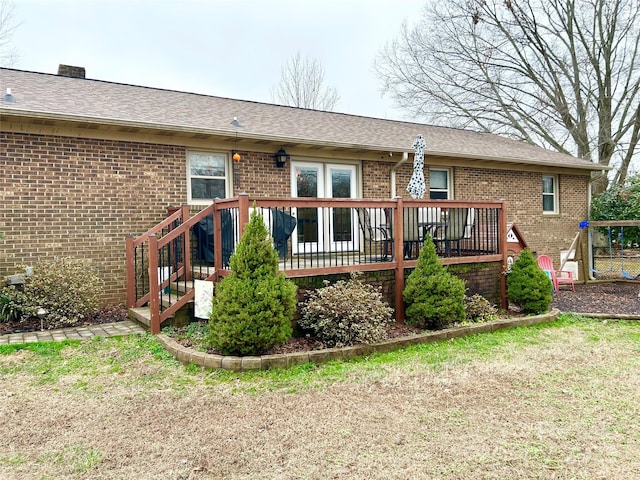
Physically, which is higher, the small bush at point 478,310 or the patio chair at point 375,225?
the patio chair at point 375,225

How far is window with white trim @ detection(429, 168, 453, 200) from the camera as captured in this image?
424 inches

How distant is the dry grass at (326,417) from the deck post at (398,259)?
0.98 m

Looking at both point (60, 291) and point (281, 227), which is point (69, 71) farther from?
point (281, 227)

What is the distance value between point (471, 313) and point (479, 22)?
57.4 feet

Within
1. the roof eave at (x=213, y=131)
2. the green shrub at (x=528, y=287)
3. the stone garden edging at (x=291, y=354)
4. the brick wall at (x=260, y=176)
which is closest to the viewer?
the stone garden edging at (x=291, y=354)

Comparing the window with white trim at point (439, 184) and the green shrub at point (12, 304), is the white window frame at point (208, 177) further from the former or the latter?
the window with white trim at point (439, 184)

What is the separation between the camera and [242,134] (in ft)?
25.6

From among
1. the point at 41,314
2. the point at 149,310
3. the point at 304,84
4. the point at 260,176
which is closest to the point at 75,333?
the point at 41,314

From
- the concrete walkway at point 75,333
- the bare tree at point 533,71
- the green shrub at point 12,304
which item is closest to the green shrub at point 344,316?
the concrete walkway at point 75,333

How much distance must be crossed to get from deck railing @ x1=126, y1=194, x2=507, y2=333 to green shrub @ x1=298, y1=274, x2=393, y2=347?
410mm

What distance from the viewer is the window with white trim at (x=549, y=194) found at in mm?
12750

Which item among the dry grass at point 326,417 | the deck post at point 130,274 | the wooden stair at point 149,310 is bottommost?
the dry grass at point 326,417

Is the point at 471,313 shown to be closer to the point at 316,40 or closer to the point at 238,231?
the point at 238,231

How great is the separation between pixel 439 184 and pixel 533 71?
519 inches
